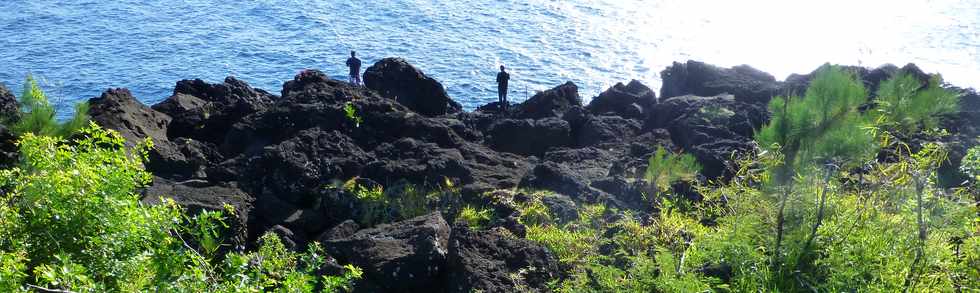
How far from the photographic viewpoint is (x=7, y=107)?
→ 22156 millimetres

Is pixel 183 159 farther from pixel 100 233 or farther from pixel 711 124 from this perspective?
pixel 711 124

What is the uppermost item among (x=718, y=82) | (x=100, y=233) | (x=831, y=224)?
(x=831, y=224)

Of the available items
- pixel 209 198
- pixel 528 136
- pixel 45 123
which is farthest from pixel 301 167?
pixel 528 136

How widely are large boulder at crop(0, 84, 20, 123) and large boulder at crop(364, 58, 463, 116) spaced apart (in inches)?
365

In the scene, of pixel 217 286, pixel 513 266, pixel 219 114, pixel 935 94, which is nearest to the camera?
pixel 217 286

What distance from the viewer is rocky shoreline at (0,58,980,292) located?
1481cm

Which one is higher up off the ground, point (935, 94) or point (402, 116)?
point (935, 94)

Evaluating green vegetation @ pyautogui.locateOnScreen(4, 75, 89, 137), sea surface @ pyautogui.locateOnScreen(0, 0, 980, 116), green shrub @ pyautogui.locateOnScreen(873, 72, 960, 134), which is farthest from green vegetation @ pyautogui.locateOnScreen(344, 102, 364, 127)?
sea surface @ pyautogui.locateOnScreen(0, 0, 980, 116)

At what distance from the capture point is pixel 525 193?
60.2 feet

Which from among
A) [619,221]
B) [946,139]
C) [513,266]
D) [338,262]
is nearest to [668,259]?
[513,266]

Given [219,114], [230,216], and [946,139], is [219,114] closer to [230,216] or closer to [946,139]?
[230,216]

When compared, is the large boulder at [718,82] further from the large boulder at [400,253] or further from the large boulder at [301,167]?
the large boulder at [400,253]

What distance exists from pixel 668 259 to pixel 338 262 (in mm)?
6831

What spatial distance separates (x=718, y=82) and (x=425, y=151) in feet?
33.0
